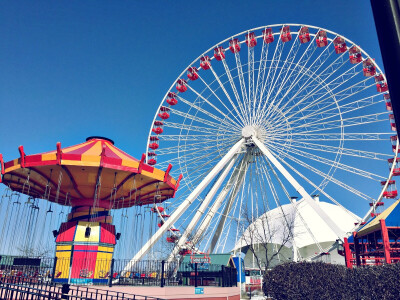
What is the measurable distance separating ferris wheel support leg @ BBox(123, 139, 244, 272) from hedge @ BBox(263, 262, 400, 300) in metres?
9.97

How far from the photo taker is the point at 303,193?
23484 mm

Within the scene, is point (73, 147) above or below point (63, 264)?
above

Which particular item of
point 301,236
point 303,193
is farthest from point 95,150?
point 301,236

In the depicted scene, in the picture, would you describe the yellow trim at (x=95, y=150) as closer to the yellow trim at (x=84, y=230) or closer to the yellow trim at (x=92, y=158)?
the yellow trim at (x=92, y=158)

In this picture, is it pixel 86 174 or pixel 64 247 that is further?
pixel 64 247

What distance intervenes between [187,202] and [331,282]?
544 inches

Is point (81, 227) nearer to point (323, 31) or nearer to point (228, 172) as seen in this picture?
point (228, 172)

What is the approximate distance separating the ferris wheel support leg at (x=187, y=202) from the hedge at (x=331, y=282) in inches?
392

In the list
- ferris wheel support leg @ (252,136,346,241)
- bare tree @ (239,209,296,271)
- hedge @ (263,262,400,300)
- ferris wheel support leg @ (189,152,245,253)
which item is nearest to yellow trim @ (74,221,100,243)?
hedge @ (263,262,400,300)

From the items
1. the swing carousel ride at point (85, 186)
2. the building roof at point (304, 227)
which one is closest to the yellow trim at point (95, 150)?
the swing carousel ride at point (85, 186)

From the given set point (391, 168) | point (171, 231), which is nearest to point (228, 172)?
point (171, 231)

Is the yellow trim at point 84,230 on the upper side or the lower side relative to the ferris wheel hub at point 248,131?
lower

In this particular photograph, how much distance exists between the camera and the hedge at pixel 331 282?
9.50 meters

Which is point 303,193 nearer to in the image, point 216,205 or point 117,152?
point 216,205
